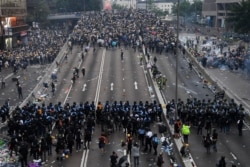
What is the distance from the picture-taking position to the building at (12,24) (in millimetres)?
73750

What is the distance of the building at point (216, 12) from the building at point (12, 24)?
152 ft

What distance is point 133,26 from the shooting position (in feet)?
225

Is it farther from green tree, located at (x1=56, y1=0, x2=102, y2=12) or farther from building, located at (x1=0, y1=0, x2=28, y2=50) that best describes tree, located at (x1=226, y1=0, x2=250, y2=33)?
green tree, located at (x1=56, y1=0, x2=102, y2=12)

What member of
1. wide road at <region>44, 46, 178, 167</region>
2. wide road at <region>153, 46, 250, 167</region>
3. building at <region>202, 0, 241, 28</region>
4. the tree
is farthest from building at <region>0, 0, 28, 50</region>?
building at <region>202, 0, 241, 28</region>

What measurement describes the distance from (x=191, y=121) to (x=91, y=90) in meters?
14.7

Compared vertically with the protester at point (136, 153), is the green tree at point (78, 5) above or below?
above

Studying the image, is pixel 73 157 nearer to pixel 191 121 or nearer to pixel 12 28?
pixel 191 121

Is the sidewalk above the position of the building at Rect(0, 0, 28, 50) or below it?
below

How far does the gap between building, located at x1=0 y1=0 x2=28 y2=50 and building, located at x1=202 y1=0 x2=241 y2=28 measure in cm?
4636

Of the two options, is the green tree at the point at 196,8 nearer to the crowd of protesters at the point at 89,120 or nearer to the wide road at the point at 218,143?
the wide road at the point at 218,143

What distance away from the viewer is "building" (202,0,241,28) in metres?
108

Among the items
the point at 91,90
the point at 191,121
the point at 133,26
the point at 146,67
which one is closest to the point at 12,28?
the point at 133,26

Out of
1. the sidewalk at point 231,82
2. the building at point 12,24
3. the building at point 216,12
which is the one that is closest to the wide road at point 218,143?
the sidewalk at point 231,82

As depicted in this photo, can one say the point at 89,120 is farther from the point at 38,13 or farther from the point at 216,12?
the point at 216,12
